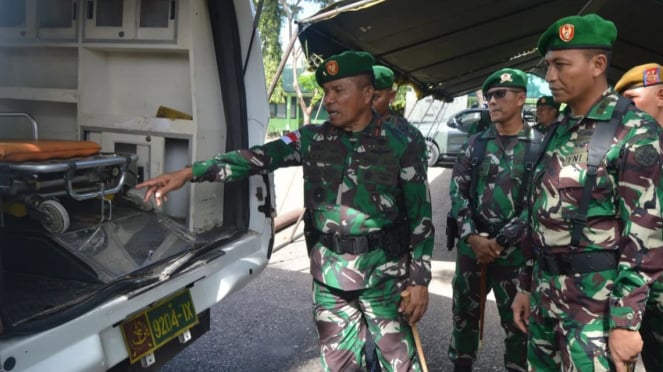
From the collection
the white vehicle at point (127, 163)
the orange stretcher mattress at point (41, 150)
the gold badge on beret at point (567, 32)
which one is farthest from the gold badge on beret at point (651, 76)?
the orange stretcher mattress at point (41, 150)

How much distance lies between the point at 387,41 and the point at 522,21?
1.71 meters

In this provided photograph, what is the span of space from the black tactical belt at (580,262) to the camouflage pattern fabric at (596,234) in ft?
0.05

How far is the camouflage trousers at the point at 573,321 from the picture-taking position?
177 cm

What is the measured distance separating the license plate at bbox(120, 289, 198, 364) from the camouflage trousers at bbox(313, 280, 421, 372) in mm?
578

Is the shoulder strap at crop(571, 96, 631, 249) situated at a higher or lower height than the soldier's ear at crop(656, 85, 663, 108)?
lower

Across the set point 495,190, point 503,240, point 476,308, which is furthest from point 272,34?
point 503,240

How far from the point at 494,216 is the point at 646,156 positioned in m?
1.19

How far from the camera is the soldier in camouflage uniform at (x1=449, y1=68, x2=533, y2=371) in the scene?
8.91 feet

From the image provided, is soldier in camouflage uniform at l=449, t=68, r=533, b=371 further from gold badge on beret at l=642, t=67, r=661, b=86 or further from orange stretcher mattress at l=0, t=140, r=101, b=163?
orange stretcher mattress at l=0, t=140, r=101, b=163

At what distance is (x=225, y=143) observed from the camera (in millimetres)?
2764

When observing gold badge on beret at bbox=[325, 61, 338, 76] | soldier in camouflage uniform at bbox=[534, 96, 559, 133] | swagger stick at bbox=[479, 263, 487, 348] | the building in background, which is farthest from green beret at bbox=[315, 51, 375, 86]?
the building in background

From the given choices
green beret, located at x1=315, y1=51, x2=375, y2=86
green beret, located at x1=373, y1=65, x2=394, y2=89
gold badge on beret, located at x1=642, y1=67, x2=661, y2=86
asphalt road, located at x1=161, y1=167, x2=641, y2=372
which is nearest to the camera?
green beret, located at x1=315, y1=51, x2=375, y2=86

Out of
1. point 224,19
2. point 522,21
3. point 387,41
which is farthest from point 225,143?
point 522,21

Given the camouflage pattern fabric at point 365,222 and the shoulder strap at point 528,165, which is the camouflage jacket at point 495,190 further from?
the camouflage pattern fabric at point 365,222
